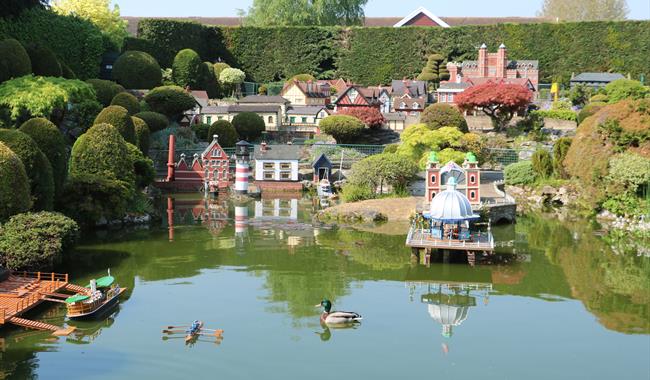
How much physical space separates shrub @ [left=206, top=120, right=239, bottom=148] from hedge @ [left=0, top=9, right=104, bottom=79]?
38.4 feet

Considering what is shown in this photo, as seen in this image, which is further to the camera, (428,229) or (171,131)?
(171,131)

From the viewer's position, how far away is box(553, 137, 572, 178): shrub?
45.2 m

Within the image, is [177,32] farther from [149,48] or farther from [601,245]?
[601,245]

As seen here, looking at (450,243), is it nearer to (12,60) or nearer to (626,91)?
(12,60)

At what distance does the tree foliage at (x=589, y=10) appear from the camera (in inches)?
4114

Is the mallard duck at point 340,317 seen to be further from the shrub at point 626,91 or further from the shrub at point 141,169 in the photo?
the shrub at point 626,91

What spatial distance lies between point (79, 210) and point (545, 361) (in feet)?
65.5

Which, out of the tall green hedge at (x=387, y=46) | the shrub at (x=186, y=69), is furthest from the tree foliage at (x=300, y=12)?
the shrub at (x=186, y=69)

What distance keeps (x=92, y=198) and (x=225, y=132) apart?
21.0m

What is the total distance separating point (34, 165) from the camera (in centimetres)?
2909

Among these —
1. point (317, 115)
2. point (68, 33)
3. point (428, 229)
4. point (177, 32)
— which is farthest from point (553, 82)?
point (428, 229)

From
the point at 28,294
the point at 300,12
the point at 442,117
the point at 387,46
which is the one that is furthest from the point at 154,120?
the point at 300,12

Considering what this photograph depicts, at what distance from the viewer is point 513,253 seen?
32.0 m

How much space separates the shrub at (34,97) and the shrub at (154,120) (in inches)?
298
